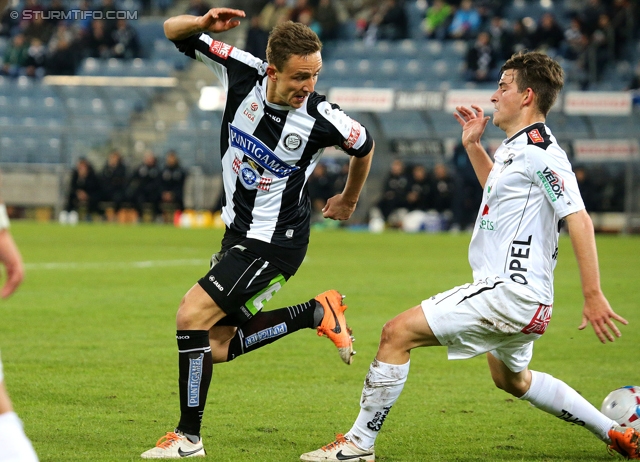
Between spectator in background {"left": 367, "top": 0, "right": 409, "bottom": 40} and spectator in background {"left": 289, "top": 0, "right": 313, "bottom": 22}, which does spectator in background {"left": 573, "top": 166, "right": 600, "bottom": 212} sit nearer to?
spectator in background {"left": 367, "top": 0, "right": 409, "bottom": 40}

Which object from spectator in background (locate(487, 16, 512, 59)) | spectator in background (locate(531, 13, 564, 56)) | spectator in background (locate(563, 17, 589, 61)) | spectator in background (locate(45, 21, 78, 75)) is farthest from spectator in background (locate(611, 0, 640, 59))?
spectator in background (locate(45, 21, 78, 75))

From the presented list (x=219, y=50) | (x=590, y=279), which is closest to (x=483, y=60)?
(x=219, y=50)

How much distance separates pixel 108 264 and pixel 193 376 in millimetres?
9813

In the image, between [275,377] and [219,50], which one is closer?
[219,50]

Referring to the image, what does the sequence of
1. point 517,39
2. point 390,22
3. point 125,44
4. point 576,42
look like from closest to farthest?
point 576,42 → point 517,39 → point 390,22 → point 125,44

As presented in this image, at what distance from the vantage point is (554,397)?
16.8 feet

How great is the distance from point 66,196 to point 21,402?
2057cm

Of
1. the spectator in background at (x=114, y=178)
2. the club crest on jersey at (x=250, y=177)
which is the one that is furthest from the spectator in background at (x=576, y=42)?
the club crest on jersey at (x=250, y=177)

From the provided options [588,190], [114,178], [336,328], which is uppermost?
[336,328]

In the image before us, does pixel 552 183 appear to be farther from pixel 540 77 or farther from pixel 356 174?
pixel 356 174

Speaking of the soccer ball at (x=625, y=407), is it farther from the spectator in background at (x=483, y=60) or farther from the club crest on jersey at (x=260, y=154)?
the spectator in background at (x=483, y=60)

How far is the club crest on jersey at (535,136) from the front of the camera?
4.71 metres

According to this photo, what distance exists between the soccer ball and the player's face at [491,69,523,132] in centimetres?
166

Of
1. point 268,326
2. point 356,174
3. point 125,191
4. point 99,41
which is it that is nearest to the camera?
point 356,174
